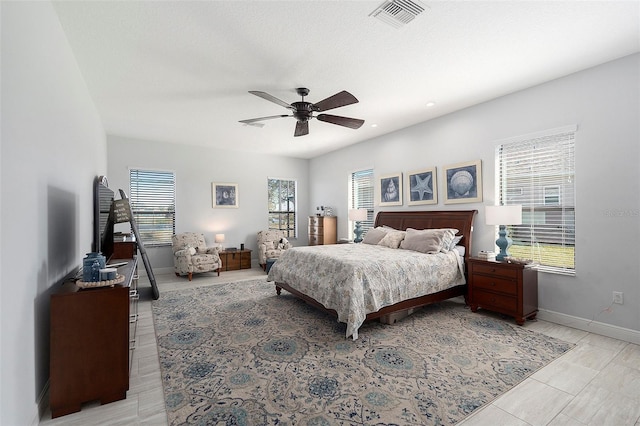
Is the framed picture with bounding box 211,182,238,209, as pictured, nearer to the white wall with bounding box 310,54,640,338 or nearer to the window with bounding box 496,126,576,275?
the white wall with bounding box 310,54,640,338

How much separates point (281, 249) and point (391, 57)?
4.95 m

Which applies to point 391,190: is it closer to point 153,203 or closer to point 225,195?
point 225,195

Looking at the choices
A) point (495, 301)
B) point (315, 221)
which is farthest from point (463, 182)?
point (315, 221)

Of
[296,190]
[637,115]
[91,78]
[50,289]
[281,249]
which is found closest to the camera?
[50,289]

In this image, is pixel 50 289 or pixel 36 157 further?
pixel 50 289

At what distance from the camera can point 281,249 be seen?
702cm

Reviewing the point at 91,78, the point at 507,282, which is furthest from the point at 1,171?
the point at 507,282

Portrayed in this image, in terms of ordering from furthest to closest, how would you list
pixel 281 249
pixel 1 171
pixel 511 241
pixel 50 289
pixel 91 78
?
1. pixel 281 249
2. pixel 511 241
3. pixel 91 78
4. pixel 50 289
5. pixel 1 171

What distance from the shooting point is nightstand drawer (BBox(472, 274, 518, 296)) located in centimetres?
343

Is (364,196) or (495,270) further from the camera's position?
(364,196)

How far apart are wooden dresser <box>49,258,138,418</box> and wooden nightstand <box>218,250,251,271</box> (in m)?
4.51

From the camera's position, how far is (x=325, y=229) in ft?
23.2

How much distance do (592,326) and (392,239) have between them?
8.03ft

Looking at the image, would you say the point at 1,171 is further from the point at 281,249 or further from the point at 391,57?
the point at 281,249
